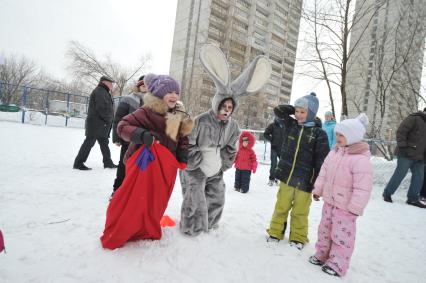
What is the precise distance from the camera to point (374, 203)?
19.4 ft

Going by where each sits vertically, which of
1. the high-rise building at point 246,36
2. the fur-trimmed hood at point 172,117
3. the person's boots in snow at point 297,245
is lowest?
the person's boots in snow at point 297,245

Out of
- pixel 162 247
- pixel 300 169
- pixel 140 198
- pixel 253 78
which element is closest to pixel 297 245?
pixel 300 169

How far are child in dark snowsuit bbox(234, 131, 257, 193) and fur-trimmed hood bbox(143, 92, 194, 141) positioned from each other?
333 centimetres

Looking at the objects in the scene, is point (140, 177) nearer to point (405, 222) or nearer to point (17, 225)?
point (17, 225)

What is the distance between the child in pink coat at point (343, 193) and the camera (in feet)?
8.11

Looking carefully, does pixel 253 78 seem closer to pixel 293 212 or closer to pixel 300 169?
pixel 300 169

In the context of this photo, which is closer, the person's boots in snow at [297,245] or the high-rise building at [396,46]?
the person's boots in snow at [297,245]

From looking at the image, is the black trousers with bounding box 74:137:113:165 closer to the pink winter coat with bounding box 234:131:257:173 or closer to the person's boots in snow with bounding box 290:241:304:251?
the pink winter coat with bounding box 234:131:257:173

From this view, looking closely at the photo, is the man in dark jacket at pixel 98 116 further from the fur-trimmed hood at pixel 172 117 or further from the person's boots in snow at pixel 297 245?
the person's boots in snow at pixel 297 245

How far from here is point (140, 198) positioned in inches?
96.1

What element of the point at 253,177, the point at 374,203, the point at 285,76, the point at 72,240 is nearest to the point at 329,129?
the point at 374,203

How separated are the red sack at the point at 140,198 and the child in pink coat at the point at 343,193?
1598mm

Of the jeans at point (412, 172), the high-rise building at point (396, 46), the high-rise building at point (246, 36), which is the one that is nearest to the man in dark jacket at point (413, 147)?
the jeans at point (412, 172)

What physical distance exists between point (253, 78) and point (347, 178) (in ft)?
4.86
